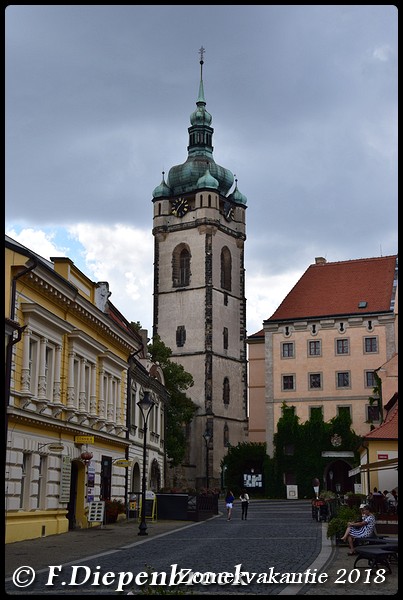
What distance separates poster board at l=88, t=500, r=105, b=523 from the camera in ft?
96.2

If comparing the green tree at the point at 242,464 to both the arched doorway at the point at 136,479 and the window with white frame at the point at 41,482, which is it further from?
the window with white frame at the point at 41,482

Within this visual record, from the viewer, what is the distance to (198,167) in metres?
100

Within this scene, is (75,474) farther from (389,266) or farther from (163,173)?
(163,173)

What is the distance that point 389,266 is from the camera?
2928 inches

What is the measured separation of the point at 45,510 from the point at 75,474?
445cm

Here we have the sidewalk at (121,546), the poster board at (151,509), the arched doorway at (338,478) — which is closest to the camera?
the sidewalk at (121,546)

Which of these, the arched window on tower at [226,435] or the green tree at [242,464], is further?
the arched window on tower at [226,435]

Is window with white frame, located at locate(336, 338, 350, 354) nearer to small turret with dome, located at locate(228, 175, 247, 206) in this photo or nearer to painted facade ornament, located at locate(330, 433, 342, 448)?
painted facade ornament, located at locate(330, 433, 342, 448)

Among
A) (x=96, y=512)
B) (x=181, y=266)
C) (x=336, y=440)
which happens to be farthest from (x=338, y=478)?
(x=96, y=512)

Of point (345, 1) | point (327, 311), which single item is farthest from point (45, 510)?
point (327, 311)

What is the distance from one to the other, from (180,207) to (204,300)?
41.5ft

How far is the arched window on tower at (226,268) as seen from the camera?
91938 millimetres

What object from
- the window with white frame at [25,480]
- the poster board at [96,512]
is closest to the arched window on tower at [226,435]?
the poster board at [96,512]

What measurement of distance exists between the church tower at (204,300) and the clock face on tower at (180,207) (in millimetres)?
114
